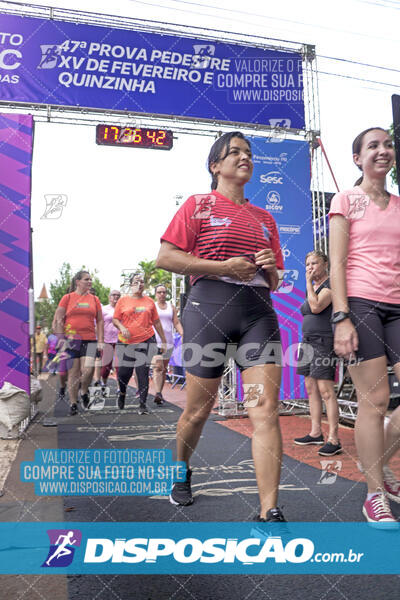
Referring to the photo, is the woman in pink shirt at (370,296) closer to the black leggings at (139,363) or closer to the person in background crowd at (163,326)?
the black leggings at (139,363)

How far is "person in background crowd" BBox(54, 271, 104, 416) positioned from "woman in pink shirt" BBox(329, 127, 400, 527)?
434 cm

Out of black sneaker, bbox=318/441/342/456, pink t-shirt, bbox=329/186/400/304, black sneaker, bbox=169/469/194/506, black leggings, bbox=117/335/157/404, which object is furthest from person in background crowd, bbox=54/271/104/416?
pink t-shirt, bbox=329/186/400/304

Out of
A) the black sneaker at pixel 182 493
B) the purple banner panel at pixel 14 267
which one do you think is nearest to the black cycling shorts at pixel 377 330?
the black sneaker at pixel 182 493

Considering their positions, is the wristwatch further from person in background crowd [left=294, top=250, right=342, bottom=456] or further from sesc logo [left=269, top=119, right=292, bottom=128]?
sesc logo [left=269, top=119, right=292, bottom=128]

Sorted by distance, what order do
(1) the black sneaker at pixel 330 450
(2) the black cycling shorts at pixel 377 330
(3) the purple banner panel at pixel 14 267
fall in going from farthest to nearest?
(3) the purple banner panel at pixel 14 267
(1) the black sneaker at pixel 330 450
(2) the black cycling shorts at pixel 377 330

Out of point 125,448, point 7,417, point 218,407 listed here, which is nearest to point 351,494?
point 125,448

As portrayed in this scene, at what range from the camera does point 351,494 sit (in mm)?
3061

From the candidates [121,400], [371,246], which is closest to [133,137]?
[121,400]

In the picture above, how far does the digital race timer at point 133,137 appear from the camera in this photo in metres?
6.98

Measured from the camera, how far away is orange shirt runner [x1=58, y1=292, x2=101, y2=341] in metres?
6.66

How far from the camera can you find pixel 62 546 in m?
2.16

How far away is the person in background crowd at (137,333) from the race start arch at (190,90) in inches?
65.9

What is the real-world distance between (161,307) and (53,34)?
3.89 m

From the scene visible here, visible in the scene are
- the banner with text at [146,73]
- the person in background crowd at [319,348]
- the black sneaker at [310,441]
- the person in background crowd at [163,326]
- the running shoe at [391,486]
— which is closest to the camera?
the running shoe at [391,486]
